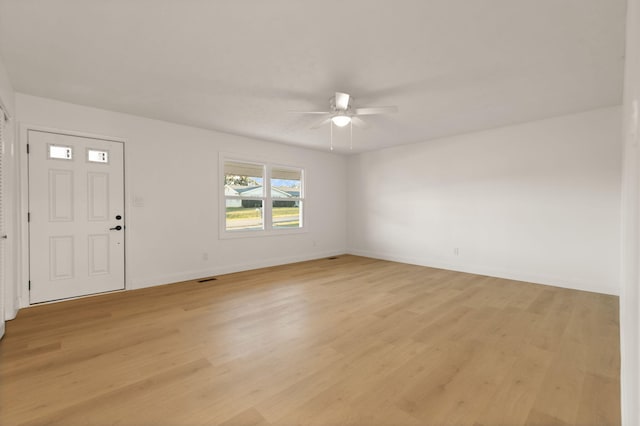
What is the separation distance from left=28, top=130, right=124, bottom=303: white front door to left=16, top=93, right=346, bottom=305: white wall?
15 cm

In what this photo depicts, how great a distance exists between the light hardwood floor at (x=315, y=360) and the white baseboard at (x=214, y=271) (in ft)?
1.33

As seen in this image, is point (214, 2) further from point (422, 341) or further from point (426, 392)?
point (422, 341)

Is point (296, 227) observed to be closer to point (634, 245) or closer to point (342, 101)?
point (342, 101)

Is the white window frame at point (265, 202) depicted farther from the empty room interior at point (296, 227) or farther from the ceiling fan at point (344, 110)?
the ceiling fan at point (344, 110)

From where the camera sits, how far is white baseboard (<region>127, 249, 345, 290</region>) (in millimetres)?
4195

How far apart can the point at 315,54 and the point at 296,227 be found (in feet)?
13.7

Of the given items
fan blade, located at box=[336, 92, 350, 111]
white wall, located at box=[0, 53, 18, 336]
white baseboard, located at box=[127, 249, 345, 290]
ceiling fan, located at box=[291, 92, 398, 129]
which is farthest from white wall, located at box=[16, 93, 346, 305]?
fan blade, located at box=[336, 92, 350, 111]

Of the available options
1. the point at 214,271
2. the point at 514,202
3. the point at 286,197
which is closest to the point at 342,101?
the point at 286,197

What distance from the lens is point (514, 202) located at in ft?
15.1

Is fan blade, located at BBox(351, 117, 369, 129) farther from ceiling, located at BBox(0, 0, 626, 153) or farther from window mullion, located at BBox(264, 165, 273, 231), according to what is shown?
window mullion, located at BBox(264, 165, 273, 231)

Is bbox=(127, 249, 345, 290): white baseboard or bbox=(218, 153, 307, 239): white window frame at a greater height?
bbox=(218, 153, 307, 239): white window frame

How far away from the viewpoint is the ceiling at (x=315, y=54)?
6.44 feet

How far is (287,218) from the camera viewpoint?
621cm

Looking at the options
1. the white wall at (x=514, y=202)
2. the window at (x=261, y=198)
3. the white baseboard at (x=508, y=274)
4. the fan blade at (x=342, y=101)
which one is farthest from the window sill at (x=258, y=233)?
the fan blade at (x=342, y=101)
